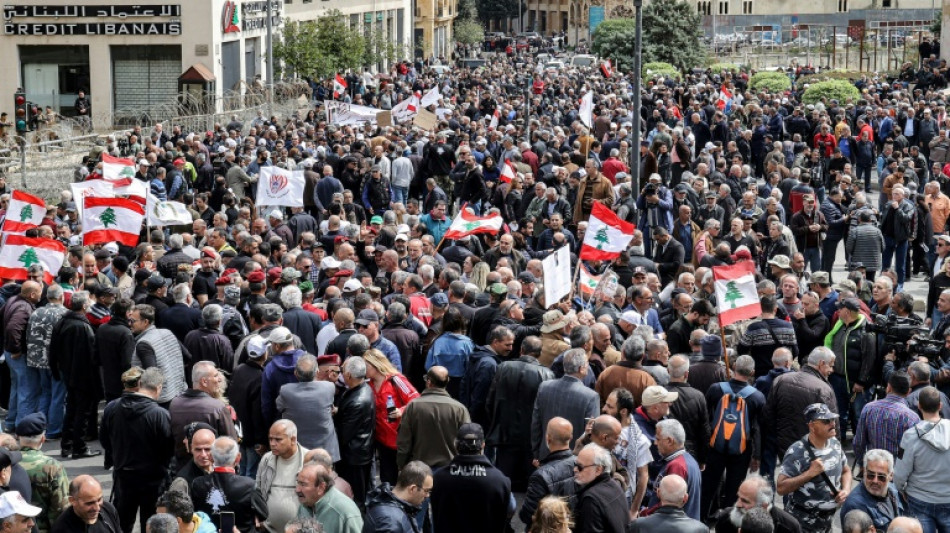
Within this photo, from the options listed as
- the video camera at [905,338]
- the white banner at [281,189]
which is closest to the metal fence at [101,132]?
the white banner at [281,189]

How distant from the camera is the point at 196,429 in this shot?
980 cm

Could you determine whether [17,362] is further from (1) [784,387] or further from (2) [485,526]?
(1) [784,387]

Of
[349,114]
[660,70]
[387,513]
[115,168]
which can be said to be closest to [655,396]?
[387,513]

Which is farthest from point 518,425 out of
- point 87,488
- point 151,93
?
point 151,93

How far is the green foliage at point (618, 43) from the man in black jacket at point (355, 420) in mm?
46962

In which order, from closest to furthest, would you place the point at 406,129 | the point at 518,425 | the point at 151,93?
1. the point at 518,425
2. the point at 406,129
3. the point at 151,93

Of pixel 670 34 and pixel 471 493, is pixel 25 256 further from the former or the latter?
pixel 670 34

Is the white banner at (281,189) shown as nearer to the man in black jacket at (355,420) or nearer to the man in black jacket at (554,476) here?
the man in black jacket at (355,420)

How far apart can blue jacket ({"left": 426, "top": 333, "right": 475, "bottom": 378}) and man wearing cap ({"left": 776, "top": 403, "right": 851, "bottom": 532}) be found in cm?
353

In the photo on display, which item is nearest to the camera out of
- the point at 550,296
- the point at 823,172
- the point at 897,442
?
the point at 897,442

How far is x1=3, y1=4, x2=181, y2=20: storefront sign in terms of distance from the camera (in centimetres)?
4309

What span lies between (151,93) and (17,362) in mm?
31109

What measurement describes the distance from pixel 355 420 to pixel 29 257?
209 inches

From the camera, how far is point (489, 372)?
12.0 metres
